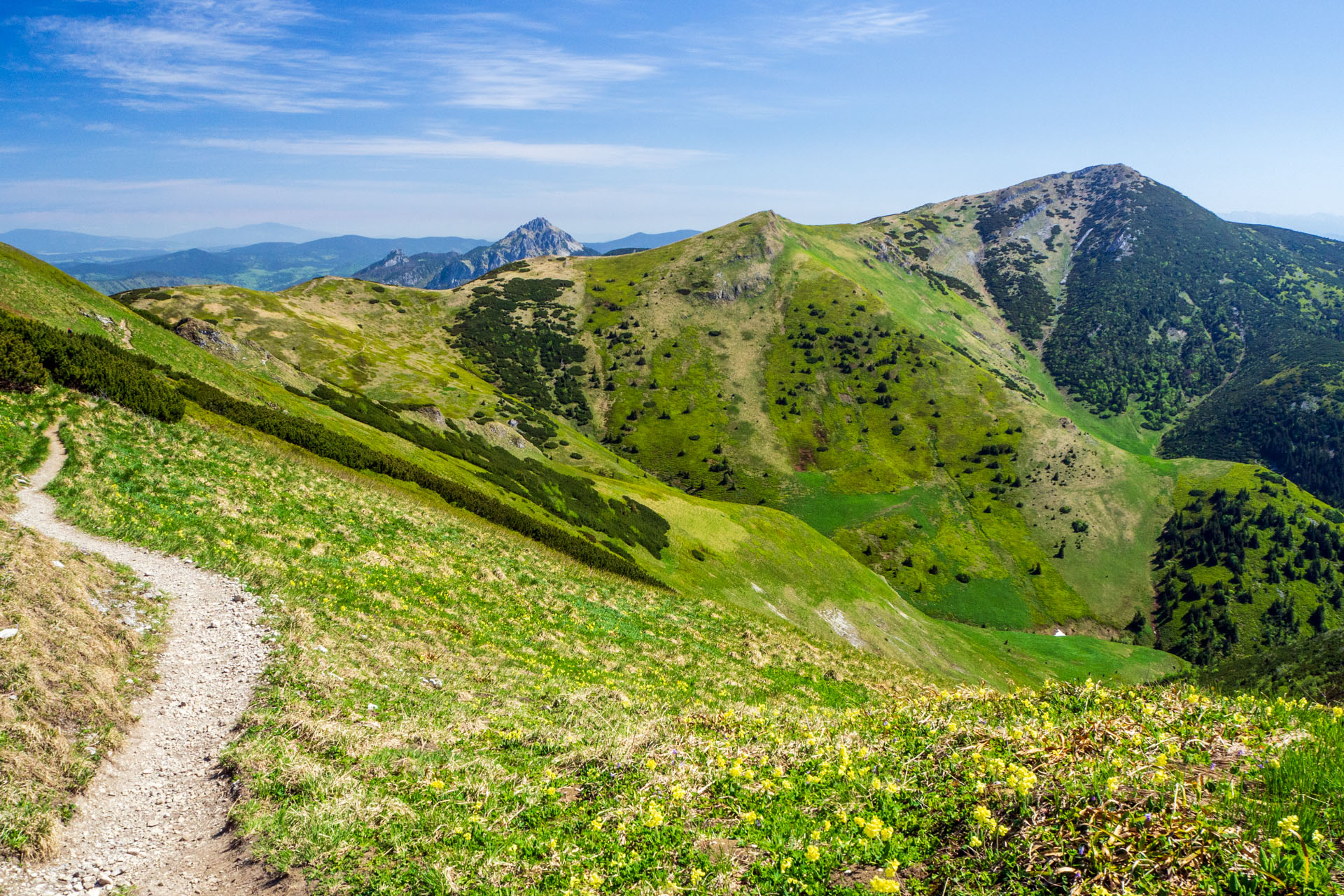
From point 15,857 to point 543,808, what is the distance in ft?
25.5

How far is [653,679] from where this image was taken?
2708 cm

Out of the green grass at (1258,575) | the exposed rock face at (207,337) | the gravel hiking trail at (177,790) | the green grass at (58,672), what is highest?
the exposed rock face at (207,337)

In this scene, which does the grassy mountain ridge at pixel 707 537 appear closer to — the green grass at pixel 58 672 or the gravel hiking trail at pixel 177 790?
the green grass at pixel 58 672

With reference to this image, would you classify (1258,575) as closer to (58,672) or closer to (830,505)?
(830,505)

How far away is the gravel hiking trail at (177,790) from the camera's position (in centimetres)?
907

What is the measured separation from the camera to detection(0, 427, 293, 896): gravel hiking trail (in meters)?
9.07

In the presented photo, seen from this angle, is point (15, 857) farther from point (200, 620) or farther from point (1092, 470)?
point (1092, 470)

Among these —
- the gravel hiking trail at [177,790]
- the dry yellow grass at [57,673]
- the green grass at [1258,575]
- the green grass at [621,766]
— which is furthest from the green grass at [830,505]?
the dry yellow grass at [57,673]

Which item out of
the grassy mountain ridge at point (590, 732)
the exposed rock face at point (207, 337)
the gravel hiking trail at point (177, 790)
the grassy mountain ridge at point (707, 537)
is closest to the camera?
the grassy mountain ridge at point (590, 732)

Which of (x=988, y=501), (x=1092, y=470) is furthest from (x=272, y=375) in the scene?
(x=1092, y=470)

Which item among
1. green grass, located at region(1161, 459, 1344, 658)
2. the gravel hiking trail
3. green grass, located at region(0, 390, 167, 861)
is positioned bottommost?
green grass, located at region(1161, 459, 1344, 658)

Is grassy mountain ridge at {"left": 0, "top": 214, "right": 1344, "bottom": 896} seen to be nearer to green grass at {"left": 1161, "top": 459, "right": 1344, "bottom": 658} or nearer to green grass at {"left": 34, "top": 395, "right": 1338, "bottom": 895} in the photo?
green grass at {"left": 34, "top": 395, "right": 1338, "bottom": 895}

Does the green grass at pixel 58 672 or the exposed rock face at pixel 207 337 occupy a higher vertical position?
the exposed rock face at pixel 207 337

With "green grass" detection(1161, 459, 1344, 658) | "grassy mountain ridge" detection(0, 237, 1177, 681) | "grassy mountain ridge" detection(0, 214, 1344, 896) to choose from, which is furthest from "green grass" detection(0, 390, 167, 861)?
"green grass" detection(1161, 459, 1344, 658)
